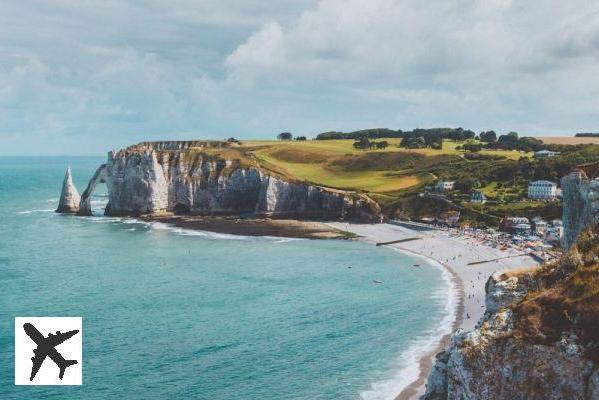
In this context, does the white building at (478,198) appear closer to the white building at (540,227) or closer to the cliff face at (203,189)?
the white building at (540,227)

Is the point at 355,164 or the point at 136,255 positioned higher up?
the point at 355,164

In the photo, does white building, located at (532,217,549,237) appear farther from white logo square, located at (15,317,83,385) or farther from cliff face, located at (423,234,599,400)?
white logo square, located at (15,317,83,385)

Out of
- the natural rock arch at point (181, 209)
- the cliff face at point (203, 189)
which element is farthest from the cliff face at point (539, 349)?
the natural rock arch at point (181, 209)

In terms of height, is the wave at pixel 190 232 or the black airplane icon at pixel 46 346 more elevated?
the black airplane icon at pixel 46 346

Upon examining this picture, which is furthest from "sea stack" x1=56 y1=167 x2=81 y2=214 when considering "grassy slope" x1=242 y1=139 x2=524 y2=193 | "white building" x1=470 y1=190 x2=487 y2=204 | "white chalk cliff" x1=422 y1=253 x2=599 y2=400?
"white chalk cliff" x1=422 y1=253 x2=599 y2=400

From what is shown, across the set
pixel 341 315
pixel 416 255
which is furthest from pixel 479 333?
pixel 416 255

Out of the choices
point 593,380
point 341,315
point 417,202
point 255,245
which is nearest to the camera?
point 593,380

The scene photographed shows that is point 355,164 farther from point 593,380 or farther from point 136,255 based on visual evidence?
point 593,380
